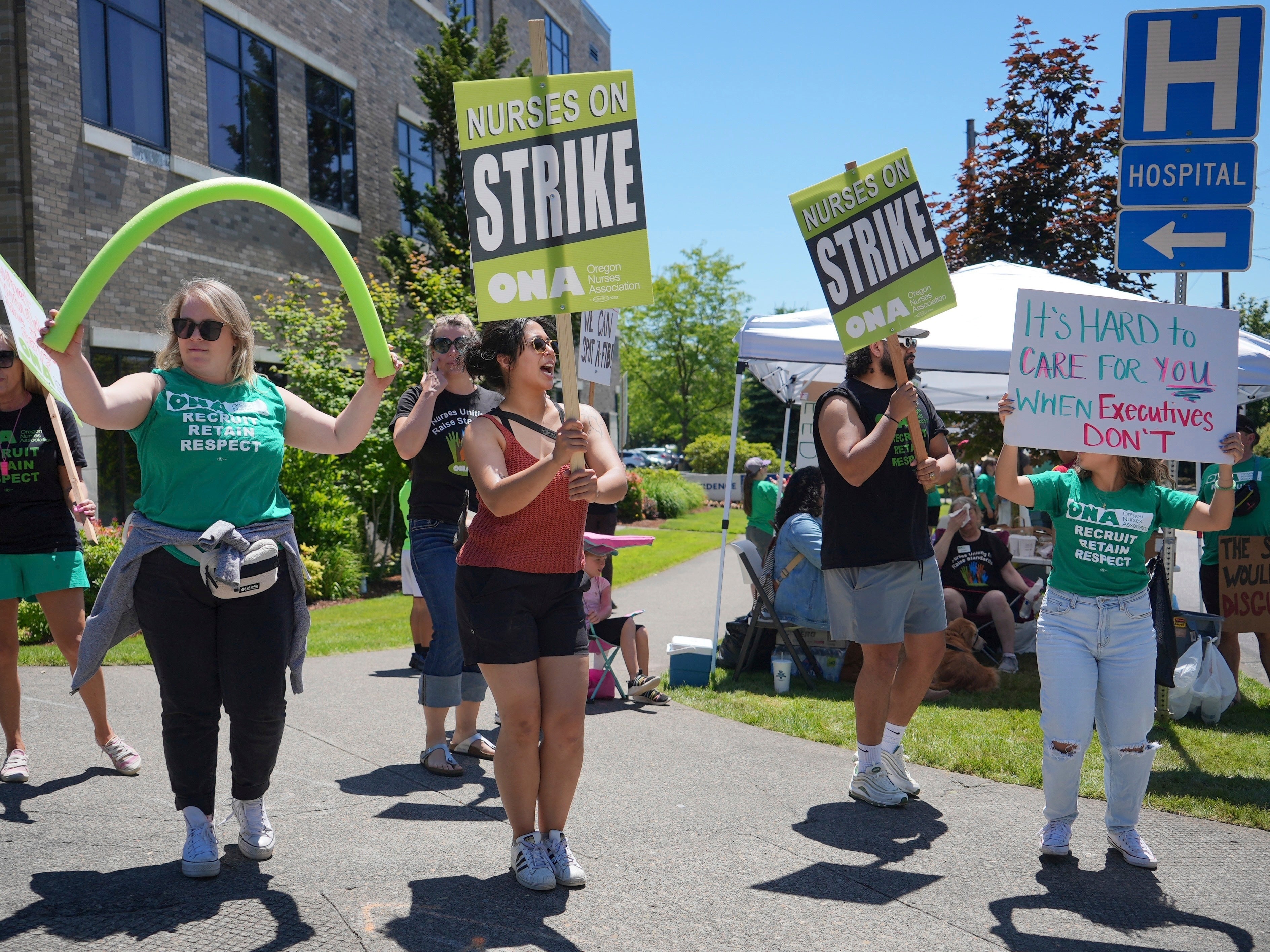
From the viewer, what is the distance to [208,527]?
3467 millimetres

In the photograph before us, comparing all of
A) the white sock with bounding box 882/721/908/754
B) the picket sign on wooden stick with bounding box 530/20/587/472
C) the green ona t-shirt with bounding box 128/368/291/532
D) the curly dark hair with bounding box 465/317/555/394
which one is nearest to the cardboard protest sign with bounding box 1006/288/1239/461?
the white sock with bounding box 882/721/908/754

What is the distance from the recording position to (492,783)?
486 centimetres

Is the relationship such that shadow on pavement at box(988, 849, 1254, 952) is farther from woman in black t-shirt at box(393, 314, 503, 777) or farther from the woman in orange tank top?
woman in black t-shirt at box(393, 314, 503, 777)

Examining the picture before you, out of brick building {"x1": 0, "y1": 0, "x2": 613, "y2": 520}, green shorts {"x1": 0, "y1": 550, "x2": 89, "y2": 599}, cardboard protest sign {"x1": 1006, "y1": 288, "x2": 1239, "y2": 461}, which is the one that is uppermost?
brick building {"x1": 0, "y1": 0, "x2": 613, "y2": 520}

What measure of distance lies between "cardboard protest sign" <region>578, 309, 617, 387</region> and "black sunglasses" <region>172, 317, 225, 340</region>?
3123mm

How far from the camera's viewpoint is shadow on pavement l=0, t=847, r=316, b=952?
3.11 m

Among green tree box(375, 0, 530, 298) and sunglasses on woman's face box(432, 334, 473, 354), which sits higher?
green tree box(375, 0, 530, 298)

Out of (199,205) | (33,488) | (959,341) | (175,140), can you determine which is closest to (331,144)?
(175,140)

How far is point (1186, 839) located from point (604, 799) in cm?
246

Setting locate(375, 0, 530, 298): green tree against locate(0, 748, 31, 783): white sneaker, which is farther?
locate(375, 0, 530, 298): green tree

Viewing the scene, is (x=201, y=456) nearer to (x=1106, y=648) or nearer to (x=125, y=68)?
(x=1106, y=648)

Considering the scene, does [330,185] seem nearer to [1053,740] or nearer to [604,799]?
[604,799]

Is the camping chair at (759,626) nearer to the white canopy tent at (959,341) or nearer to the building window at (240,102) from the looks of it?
the white canopy tent at (959,341)

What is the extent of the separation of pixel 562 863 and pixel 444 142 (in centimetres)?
1879
